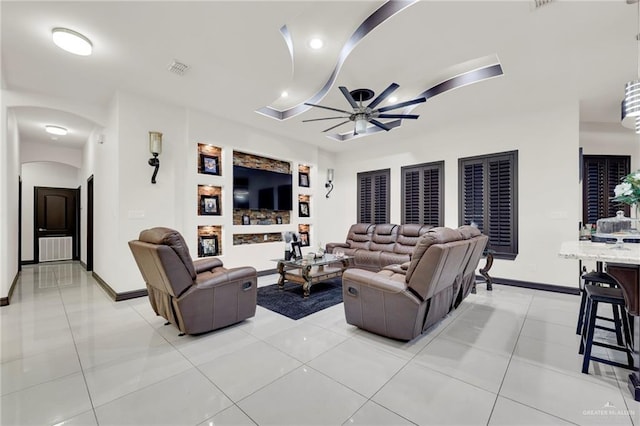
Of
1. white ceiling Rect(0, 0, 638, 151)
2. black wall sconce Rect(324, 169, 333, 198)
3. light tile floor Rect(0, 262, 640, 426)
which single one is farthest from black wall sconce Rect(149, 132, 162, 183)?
black wall sconce Rect(324, 169, 333, 198)

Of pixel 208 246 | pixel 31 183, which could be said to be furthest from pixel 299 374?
pixel 31 183

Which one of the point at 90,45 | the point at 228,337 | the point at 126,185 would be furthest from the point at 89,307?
the point at 90,45

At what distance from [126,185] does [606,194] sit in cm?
830

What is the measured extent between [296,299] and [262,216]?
2667 millimetres

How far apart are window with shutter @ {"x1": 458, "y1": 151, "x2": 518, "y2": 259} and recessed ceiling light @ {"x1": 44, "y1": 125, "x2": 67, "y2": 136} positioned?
793 centimetres

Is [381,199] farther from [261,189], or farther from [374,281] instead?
[374,281]

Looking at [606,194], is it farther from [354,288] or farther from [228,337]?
[228,337]

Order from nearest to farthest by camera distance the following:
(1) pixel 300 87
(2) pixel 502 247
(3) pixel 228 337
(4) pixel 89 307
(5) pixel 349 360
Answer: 1. (5) pixel 349 360
2. (3) pixel 228 337
3. (4) pixel 89 307
4. (1) pixel 300 87
5. (2) pixel 502 247

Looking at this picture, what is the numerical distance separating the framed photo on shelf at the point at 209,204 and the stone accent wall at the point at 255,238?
70 centimetres

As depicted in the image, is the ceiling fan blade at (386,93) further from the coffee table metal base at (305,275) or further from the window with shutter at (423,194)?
the window with shutter at (423,194)

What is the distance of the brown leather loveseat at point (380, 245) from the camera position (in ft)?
18.2

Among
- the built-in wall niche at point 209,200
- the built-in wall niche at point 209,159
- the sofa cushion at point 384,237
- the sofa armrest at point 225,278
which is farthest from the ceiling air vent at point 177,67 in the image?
the sofa cushion at point 384,237

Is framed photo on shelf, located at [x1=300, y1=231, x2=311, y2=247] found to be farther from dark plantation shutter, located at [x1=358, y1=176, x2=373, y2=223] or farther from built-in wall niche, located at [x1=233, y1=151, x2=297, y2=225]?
dark plantation shutter, located at [x1=358, y1=176, x2=373, y2=223]

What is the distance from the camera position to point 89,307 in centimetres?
366
